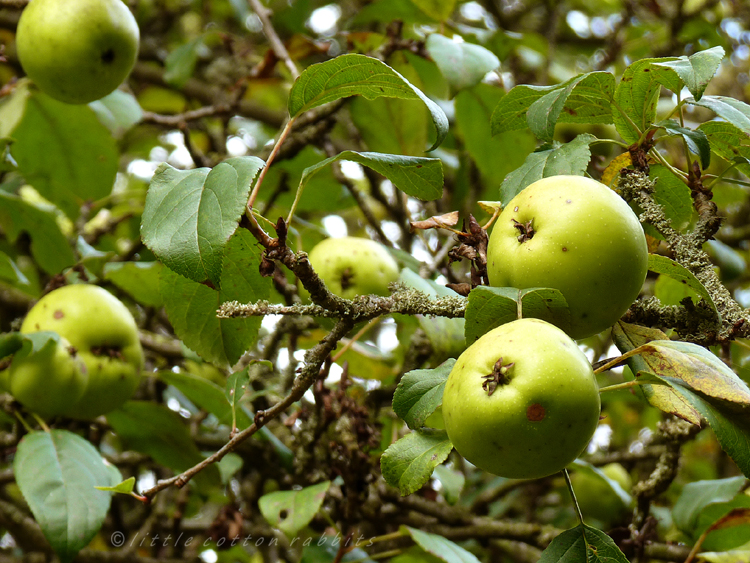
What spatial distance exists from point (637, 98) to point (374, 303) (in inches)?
21.0

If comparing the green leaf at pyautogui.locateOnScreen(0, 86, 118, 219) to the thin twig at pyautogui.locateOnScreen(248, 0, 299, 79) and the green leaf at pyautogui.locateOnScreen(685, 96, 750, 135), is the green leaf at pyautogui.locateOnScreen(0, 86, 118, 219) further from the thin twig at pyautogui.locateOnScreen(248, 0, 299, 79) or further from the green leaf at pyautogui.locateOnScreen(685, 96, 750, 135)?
the green leaf at pyautogui.locateOnScreen(685, 96, 750, 135)

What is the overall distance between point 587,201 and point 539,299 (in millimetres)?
146

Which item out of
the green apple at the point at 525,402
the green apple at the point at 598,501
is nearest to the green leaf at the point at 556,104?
the green apple at the point at 525,402

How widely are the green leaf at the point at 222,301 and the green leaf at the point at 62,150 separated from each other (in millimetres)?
1057

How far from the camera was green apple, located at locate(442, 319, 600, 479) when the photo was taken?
762mm

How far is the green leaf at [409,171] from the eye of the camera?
3.33ft

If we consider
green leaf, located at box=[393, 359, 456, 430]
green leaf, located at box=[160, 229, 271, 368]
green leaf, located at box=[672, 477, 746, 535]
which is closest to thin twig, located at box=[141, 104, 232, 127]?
green leaf, located at box=[160, 229, 271, 368]

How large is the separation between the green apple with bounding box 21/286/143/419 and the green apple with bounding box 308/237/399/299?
485mm

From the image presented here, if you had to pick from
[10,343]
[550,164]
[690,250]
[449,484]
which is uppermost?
[550,164]

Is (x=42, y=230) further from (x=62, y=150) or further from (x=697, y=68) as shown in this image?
(x=697, y=68)

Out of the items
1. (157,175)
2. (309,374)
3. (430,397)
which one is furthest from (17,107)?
(430,397)

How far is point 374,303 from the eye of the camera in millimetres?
970

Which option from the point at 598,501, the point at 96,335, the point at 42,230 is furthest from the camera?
the point at 598,501

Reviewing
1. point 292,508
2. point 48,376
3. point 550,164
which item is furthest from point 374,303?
point 48,376
